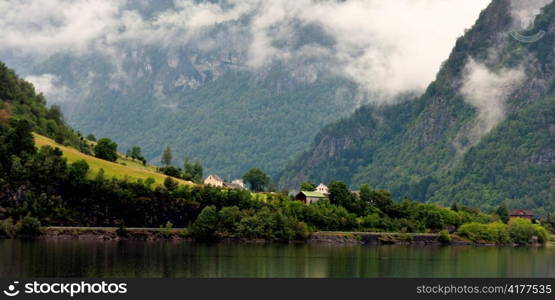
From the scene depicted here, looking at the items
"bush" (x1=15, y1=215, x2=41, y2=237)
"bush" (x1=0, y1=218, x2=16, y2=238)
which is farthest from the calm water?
"bush" (x1=15, y1=215, x2=41, y2=237)

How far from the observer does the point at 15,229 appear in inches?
7520

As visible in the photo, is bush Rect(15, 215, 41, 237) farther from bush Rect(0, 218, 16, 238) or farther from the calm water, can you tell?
the calm water

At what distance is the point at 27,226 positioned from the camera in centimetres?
19238

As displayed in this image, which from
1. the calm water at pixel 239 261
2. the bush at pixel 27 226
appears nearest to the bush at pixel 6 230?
the bush at pixel 27 226

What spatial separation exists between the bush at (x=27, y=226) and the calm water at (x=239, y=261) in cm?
1392

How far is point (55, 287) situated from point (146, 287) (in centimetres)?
1019

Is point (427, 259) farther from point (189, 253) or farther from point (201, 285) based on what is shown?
point (201, 285)

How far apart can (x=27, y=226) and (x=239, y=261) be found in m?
61.3

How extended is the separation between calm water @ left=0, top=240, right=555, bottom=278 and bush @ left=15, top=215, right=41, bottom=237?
45.7ft

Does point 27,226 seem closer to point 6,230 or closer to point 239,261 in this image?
point 6,230

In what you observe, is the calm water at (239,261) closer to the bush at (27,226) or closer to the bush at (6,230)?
the bush at (6,230)

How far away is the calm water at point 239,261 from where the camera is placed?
127m

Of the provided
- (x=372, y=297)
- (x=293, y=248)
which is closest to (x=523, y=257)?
(x=293, y=248)

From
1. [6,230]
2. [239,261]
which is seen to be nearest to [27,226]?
[6,230]
